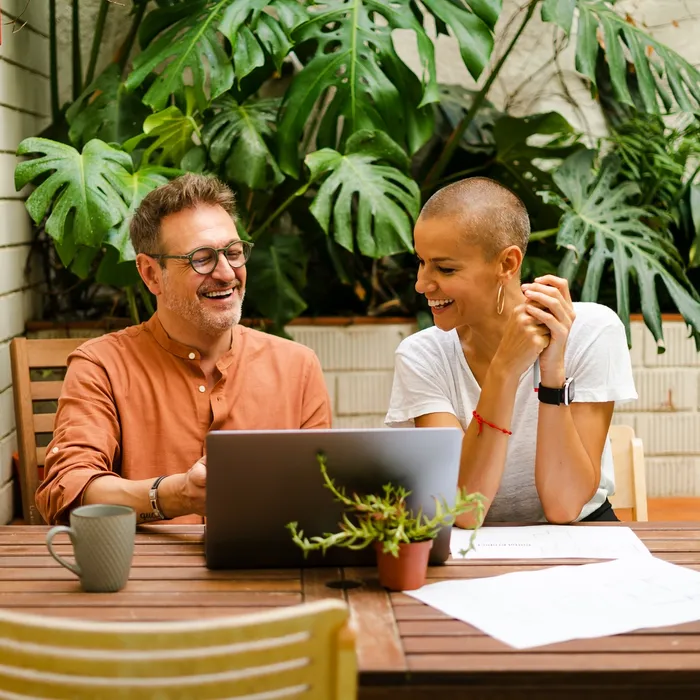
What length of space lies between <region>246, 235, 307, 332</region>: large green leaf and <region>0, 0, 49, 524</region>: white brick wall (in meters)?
0.79

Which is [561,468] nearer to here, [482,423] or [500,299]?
[482,423]

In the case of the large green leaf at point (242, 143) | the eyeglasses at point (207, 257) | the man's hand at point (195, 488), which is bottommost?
the man's hand at point (195, 488)

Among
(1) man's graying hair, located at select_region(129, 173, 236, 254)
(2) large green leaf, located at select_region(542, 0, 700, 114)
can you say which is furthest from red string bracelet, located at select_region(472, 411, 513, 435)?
(2) large green leaf, located at select_region(542, 0, 700, 114)

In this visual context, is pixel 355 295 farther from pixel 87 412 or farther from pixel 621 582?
pixel 621 582

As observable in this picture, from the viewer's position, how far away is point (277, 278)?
319cm

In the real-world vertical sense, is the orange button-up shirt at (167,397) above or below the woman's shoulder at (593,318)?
below

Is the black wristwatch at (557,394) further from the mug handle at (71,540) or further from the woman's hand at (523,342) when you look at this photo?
the mug handle at (71,540)

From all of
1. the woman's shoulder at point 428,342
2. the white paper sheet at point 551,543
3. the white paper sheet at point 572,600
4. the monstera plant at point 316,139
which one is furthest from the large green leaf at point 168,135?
the white paper sheet at point 572,600

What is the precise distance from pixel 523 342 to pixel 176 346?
75cm

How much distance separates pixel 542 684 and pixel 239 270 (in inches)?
47.9

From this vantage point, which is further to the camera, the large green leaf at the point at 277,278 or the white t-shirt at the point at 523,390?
the large green leaf at the point at 277,278

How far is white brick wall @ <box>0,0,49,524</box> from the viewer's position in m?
3.03

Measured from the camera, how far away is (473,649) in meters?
1.13

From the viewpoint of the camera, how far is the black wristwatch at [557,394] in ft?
5.82
